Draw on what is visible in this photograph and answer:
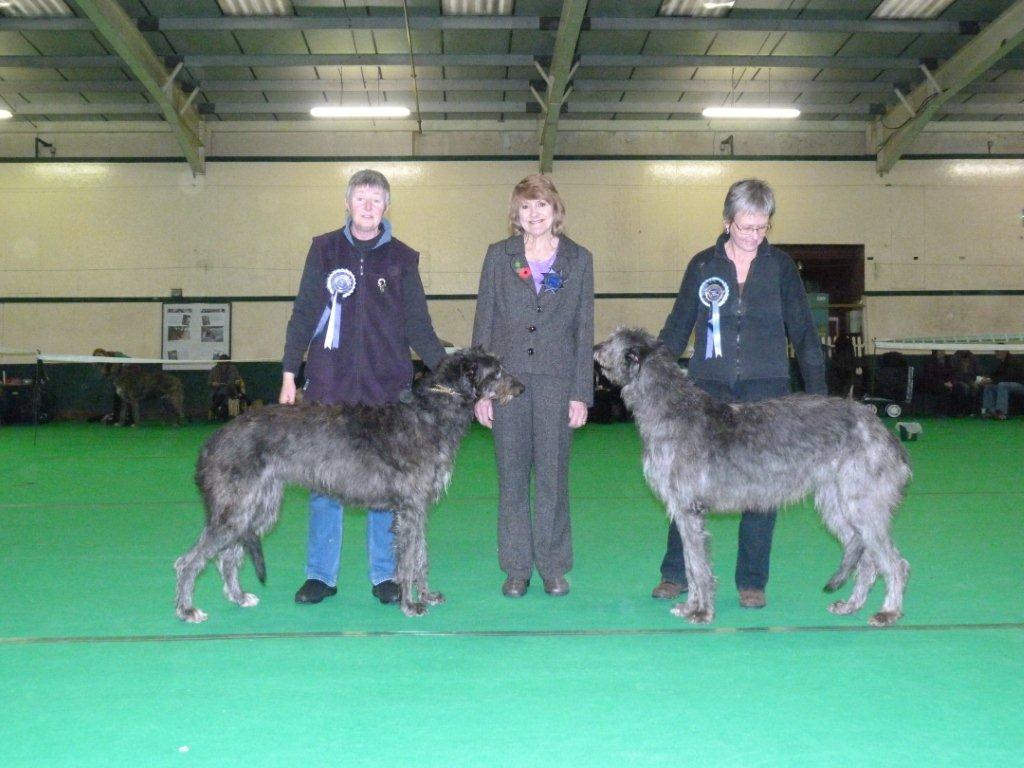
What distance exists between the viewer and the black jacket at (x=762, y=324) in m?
4.88

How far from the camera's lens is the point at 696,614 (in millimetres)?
4410

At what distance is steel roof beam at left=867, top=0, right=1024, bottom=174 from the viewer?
16.5 metres

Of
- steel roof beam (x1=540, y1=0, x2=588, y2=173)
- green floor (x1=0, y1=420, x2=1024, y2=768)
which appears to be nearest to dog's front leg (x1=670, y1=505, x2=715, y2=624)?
green floor (x1=0, y1=420, x2=1024, y2=768)

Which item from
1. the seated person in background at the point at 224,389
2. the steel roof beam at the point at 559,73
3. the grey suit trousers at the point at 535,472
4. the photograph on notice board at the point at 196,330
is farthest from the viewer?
the photograph on notice board at the point at 196,330

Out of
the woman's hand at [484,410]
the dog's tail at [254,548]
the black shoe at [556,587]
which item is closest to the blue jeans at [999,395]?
the black shoe at [556,587]

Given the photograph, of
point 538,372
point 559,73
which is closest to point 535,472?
point 538,372

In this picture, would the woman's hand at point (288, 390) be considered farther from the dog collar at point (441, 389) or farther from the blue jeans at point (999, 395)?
the blue jeans at point (999, 395)

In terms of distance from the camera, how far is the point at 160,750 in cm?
288

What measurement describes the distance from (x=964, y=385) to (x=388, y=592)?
64.0 feet

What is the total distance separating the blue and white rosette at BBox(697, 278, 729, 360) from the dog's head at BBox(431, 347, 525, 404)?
1058 mm

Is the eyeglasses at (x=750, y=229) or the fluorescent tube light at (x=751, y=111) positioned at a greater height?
the fluorescent tube light at (x=751, y=111)

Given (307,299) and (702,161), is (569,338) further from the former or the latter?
(702,161)

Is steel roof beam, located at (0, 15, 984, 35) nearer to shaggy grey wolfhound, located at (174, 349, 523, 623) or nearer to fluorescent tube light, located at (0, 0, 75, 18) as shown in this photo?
fluorescent tube light, located at (0, 0, 75, 18)

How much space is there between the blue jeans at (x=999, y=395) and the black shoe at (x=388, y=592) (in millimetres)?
18525
